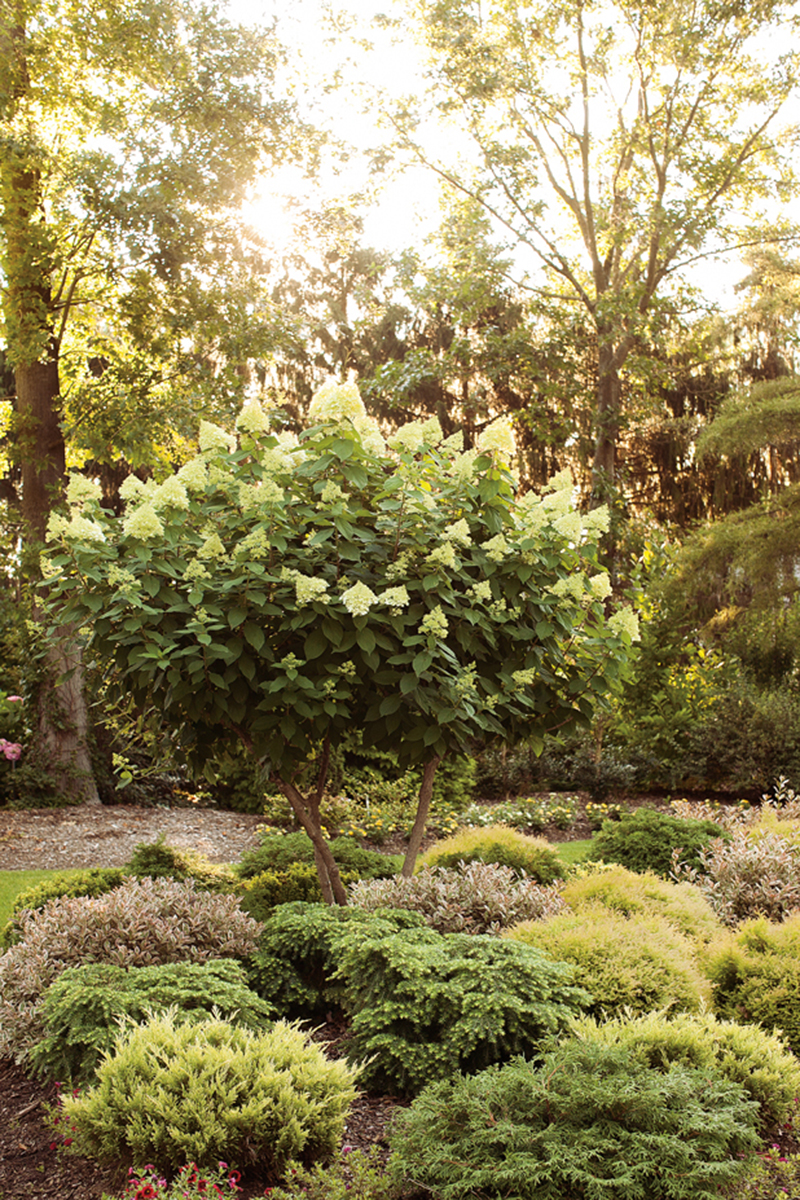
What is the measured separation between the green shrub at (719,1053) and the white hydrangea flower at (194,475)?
2.49 m

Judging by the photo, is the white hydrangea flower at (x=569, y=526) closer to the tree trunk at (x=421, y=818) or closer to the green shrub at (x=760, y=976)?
the tree trunk at (x=421, y=818)

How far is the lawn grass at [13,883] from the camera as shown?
17.8ft

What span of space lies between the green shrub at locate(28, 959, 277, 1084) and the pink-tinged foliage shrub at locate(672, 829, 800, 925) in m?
2.57

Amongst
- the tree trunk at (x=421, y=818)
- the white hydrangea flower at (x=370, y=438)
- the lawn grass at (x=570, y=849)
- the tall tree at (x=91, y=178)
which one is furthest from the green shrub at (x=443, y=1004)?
the tall tree at (x=91, y=178)

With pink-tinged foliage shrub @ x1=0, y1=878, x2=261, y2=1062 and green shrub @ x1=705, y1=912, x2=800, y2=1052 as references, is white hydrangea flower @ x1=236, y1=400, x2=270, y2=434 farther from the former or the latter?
green shrub @ x1=705, y1=912, x2=800, y2=1052

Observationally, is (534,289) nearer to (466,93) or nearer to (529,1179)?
(466,93)

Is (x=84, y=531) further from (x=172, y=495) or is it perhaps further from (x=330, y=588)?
(x=330, y=588)

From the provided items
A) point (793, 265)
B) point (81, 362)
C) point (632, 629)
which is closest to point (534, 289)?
point (793, 265)

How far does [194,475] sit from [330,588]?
2.51 ft

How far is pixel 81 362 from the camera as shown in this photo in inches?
386

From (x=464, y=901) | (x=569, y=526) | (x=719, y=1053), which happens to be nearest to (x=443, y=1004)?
(x=719, y=1053)

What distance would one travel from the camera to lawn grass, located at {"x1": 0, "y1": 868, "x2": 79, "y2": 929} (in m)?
5.42

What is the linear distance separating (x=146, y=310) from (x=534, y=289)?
719 cm

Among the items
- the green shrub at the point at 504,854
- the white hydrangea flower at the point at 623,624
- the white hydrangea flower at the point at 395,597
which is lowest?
the green shrub at the point at 504,854
